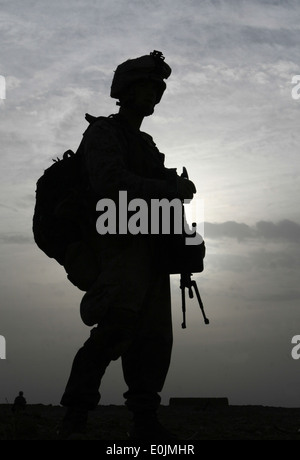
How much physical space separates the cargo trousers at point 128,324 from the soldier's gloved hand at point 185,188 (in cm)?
52

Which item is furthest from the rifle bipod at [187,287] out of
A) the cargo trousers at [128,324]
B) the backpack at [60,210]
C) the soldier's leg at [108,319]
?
the backpack at [60,210]

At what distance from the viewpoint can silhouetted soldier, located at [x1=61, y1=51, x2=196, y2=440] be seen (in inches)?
248

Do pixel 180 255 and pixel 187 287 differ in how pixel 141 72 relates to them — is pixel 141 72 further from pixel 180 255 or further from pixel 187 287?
pixel 187 287

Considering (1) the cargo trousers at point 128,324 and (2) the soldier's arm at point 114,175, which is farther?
(2) the soldier's arm at point 114,175

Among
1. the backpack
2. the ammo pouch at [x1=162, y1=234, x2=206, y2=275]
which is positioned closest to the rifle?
the ammo pouch at [x1=162, y1=234, x2=206, y2=275]

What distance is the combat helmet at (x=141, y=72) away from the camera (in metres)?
6.89

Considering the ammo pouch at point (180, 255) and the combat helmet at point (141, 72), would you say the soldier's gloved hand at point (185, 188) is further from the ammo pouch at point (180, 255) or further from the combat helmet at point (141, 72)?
the combat helmet at point (141, 72)

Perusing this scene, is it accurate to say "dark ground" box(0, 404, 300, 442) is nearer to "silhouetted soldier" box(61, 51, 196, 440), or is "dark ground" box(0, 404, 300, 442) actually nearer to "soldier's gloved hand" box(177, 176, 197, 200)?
"silhouetted soldier" box(61, 51, 196, 440)

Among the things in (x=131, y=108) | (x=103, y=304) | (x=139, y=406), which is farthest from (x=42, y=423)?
(x=131, y=108)

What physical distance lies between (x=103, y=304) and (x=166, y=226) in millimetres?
929

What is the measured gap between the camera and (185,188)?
6605 millimetres

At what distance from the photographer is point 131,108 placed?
23.4 ft
